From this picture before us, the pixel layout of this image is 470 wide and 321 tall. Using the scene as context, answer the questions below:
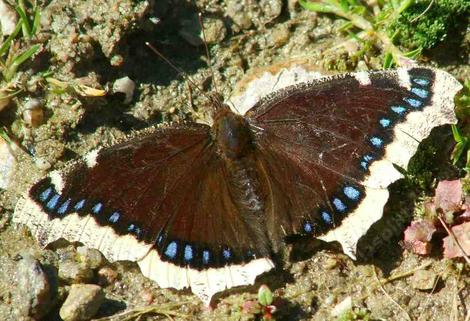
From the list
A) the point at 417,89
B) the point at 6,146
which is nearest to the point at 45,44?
the point at 6,146

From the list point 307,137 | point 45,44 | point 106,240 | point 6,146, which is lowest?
point 106,240

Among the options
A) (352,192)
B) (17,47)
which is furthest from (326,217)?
(17,47)

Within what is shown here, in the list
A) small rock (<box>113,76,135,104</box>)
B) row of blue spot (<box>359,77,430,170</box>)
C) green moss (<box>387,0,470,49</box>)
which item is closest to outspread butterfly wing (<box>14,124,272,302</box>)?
row of blue spot (<box>359,77,430,170</box>)

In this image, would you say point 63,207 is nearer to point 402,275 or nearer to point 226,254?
point 226,254

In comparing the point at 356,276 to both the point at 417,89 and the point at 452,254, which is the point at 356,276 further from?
the point at 417,89

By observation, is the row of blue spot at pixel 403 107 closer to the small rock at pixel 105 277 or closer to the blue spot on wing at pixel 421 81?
the blue spot on wing at pixel 421 81

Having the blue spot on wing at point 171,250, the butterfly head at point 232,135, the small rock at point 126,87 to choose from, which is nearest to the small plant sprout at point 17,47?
the small rock at point 126,87
